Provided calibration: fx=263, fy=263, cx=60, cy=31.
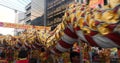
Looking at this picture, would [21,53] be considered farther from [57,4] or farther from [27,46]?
[57,4]

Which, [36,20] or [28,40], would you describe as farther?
[36,20]

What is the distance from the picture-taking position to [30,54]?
28.6 feet

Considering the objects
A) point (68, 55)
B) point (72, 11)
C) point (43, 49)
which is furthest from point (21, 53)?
point (72, 11)

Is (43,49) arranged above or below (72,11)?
below

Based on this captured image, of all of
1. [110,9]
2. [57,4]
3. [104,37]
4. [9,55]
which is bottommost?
[9,55]

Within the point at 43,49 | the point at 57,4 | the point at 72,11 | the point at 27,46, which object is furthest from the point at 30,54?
the point at 57,4

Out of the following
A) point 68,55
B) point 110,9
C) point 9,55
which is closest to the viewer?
point 110,9

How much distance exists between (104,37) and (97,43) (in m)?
0.26

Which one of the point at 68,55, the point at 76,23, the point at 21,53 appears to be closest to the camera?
the point at 76,23

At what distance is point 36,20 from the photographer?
153 ft

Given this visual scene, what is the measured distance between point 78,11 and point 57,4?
3410cm

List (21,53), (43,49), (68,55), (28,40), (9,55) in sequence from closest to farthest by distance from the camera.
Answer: (68,55) < (43,49) < (28,40) < (21,53) < (9,55)

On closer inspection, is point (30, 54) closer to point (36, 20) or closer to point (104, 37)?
point (104, 37)

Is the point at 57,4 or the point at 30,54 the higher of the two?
the point at 57,4
